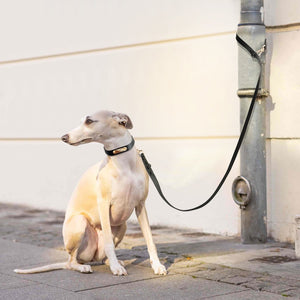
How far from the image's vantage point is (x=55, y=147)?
11328 millimetres

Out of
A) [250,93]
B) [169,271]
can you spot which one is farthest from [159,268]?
[250,93]

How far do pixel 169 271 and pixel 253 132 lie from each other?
2058mm

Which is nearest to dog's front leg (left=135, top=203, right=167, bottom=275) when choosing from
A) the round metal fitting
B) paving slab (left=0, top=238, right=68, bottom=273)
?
paving slab (left=0, top=238, right=68, bottom=273)

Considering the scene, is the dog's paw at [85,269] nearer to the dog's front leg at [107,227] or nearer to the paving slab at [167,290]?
A: the dog's front leg at [107,227]

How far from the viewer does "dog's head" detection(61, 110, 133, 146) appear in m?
6.38

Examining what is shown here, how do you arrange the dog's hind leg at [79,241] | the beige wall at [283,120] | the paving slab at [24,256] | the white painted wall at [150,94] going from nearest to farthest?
the dog's hind leg at [79,241] < the paving slab at [24,256] < the beige wall at [283,120] < the white painted wall at [150,94]

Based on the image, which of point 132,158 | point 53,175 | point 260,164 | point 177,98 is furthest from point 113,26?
point 132,158

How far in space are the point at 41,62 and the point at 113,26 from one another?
5.90ft

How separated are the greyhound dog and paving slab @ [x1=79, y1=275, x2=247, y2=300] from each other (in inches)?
13.3

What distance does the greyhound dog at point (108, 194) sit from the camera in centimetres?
645

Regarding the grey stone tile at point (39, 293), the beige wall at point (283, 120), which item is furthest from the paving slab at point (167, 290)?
the beige wall at point (283, 120)

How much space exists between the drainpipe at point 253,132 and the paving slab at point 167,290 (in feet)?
6.18

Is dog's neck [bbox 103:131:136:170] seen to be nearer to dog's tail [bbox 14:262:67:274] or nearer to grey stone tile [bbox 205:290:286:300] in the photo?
dog's tail [bbox 14:262:67:274]

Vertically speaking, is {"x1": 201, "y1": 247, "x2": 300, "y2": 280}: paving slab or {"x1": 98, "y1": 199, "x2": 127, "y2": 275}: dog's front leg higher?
{"x1": 98, "y1": 199, "x2": 127, "y2": 275}: dog's front leg
